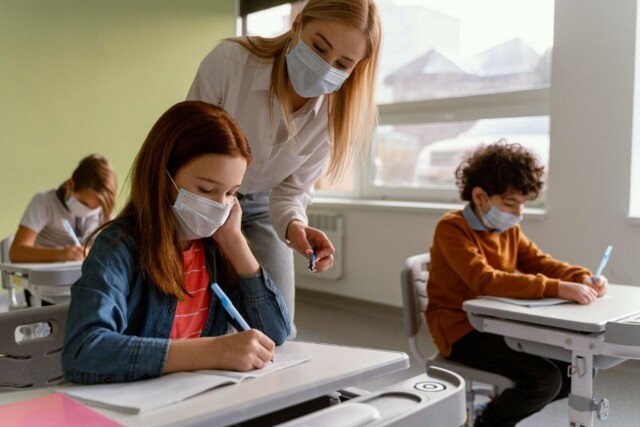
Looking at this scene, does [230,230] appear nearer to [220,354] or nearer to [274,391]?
→ [220,354]

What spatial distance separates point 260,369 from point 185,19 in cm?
482

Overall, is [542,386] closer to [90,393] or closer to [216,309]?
[216,309]

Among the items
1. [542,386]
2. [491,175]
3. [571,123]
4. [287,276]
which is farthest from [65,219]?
[571,123]

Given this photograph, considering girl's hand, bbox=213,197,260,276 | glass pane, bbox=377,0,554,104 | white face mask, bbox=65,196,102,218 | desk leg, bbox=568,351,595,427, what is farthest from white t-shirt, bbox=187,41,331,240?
glass pane, bbox=377,0,554,104

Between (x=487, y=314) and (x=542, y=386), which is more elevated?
(x=487, y=314)

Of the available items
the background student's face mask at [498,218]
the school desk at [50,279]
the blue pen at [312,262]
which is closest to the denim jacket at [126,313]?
the blue pen at [312,262]

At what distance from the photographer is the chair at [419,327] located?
1.96m

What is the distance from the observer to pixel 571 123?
336cm

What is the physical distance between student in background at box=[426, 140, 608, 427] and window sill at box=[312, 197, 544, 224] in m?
1.18

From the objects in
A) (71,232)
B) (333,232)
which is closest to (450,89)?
(333,232)

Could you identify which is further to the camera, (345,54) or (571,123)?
(571,123)

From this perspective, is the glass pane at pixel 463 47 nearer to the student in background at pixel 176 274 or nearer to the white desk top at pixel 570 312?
the white desk top at pixel 570 312

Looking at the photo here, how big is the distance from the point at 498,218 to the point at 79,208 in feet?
6.18

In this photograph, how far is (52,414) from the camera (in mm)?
792
